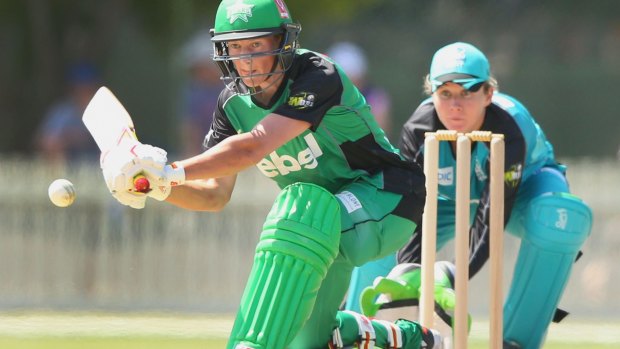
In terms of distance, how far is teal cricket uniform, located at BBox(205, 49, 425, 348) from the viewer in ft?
14.6

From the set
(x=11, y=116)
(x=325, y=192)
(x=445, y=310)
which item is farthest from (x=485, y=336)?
(x=11, y=116)

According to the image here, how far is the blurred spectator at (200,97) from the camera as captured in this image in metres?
Result: 9.95

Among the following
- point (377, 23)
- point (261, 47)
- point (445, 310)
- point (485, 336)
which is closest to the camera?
point (261, 47)

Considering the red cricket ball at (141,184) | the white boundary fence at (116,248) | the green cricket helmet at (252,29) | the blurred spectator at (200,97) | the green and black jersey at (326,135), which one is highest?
the blurred spectator at (200,97)

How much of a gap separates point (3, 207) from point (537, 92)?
6.00 meters

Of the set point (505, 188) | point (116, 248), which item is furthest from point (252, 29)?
point (116, 248)

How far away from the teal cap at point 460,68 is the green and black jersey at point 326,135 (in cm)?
86

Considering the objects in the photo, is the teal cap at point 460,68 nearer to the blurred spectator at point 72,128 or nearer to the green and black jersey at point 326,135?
the green and black jersey at point 326,135

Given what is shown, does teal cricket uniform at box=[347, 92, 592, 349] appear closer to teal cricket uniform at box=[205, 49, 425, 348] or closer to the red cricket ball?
teal cricket uniform at box=[205, 49, 425, 348]

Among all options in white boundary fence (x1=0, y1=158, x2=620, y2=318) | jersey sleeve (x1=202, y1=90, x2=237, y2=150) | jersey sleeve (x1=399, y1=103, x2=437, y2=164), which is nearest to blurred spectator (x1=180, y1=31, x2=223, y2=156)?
white boundary fence (x1=0, y1=158, x2=620, y2=318)

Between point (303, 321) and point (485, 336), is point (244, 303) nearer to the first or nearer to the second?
point (303, 321)

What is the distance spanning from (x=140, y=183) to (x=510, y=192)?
2.13 m

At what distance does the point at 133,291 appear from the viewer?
840 cm

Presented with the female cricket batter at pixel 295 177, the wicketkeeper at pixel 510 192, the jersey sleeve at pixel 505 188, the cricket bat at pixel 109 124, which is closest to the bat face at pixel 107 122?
the cricket bat at pixel 109 124
